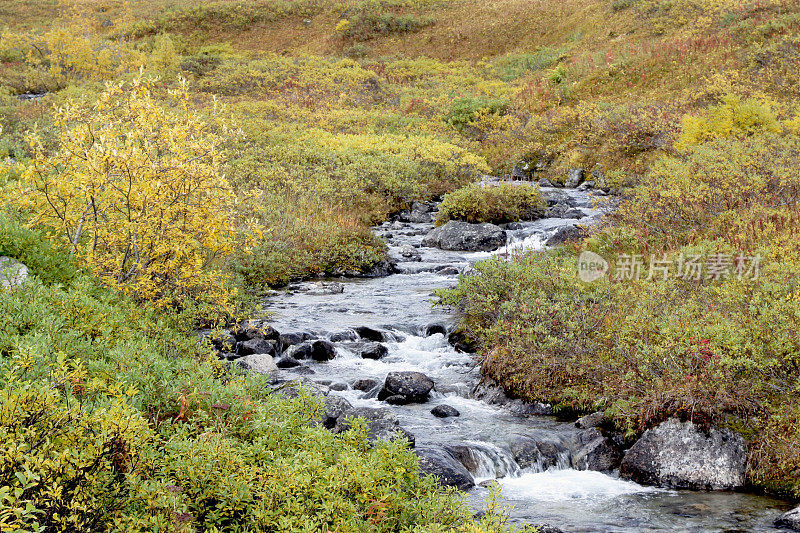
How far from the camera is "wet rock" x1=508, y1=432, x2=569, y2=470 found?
7629 mm

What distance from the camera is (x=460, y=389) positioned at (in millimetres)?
9742

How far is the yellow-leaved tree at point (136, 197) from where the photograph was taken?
8.09 meters

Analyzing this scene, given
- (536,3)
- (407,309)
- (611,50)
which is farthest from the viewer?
(536,3)

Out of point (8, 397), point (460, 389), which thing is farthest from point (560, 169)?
point (8, 397)

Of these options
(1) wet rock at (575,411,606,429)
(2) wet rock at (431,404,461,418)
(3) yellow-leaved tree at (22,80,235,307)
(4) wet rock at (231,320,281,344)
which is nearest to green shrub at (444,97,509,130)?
(4) wet rock at (231,320,281,344)

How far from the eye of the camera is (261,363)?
9.95 metres

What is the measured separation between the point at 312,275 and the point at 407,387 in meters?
7.34

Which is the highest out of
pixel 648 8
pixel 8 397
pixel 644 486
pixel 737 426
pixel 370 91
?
pixel 648 8

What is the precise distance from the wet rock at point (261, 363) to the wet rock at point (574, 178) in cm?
1740

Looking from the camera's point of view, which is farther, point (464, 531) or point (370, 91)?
point (370, 91)

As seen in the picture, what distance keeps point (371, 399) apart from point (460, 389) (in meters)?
1.46

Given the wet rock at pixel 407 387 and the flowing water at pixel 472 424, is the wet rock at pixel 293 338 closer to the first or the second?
the flowing water at pixel 472 424

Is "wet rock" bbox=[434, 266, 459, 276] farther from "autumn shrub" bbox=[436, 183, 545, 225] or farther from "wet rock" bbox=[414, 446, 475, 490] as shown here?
"wet rock" bbox=[414, 446, 475, 490]

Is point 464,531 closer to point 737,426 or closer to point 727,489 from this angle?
point 727,489
